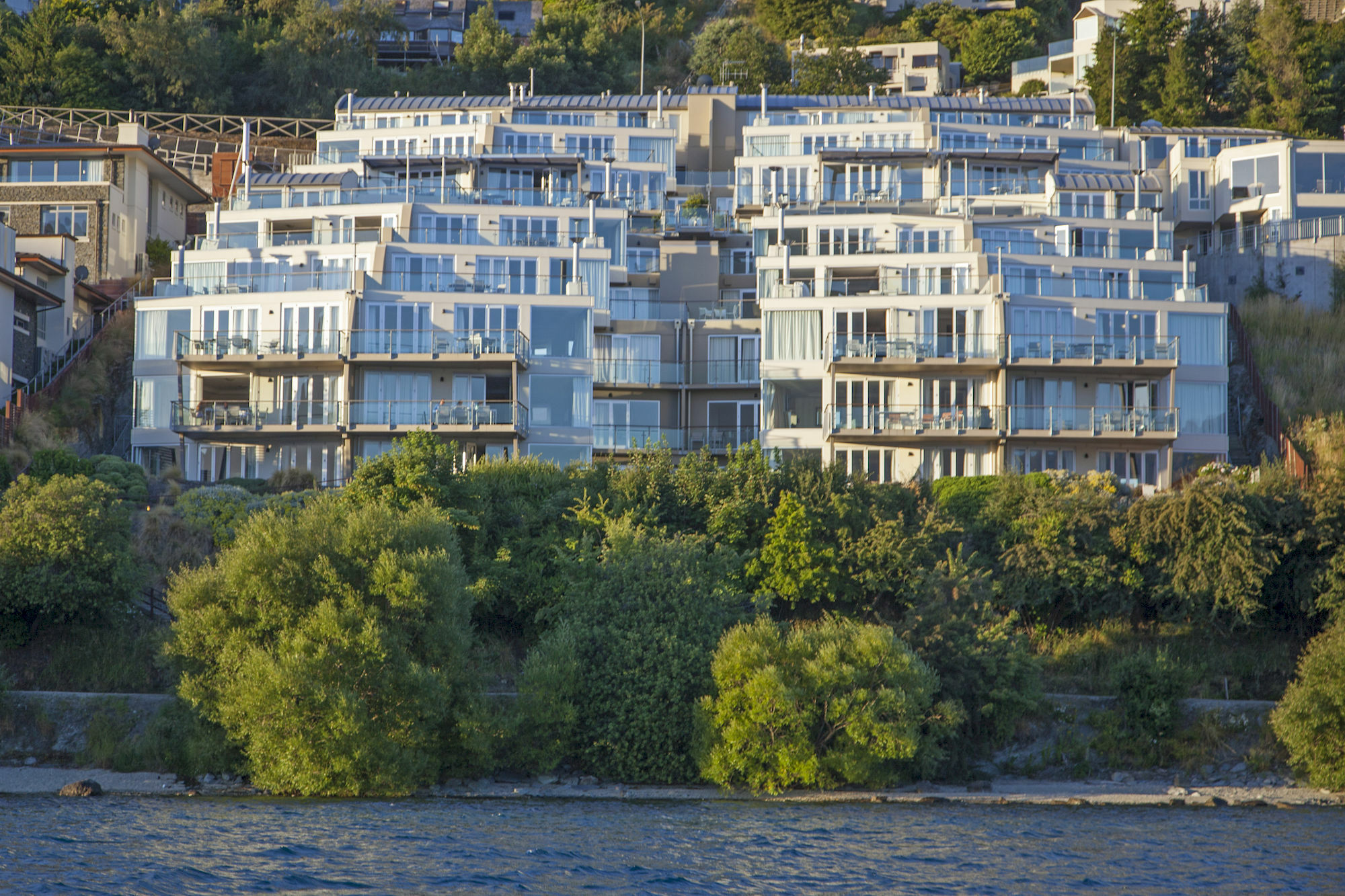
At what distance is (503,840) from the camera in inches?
1118

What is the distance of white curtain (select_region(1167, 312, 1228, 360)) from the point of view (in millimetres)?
51969

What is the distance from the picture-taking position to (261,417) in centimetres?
4916

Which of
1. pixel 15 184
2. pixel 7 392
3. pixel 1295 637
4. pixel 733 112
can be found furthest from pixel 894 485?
pixel 15 184

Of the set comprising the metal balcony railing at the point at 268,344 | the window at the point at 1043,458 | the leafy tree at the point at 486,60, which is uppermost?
the leafy tree at the point at 486,60

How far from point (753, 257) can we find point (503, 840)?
37.7m

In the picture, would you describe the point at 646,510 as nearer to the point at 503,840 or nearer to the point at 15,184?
the point at 503,840

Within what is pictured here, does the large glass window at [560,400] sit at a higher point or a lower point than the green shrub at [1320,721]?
higher

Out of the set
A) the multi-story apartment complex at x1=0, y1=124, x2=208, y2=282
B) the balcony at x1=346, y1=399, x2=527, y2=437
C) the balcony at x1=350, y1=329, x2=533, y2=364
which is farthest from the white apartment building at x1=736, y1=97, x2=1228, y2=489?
the multi-story apartment complex at x1=0, y1=124, x2=208, y2=282

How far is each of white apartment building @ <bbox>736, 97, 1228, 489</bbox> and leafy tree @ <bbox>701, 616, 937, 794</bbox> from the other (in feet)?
52.6

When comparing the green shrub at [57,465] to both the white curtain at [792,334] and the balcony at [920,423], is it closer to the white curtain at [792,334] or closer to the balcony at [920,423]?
the white curtain at [792,334]

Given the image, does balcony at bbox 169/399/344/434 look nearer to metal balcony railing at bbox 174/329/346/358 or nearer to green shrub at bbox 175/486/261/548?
metal balcony railing at bbox 174/329/346/358

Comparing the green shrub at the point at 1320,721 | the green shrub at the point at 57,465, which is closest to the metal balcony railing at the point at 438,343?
the green shrub at the point at 57,465

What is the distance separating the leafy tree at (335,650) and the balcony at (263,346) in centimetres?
1618

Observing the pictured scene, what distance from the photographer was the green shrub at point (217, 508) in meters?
40.5
